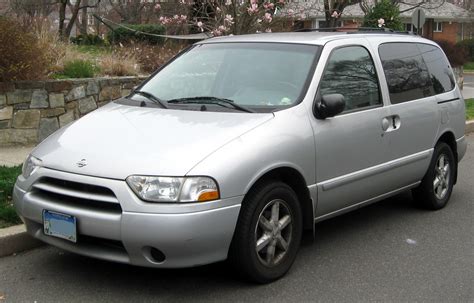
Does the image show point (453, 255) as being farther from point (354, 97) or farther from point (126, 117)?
point (126, 117)

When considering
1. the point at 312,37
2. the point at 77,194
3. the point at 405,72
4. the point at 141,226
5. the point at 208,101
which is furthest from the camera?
the point at 405,72

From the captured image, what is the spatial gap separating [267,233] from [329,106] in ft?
3.54

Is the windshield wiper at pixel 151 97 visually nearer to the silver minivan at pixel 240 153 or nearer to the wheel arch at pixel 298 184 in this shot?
the silver minivan at pixel 240 153

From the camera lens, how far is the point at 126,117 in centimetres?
465

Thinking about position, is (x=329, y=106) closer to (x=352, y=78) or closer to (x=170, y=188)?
(x=352, y=78)

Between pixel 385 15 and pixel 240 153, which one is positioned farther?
pixel 385 15

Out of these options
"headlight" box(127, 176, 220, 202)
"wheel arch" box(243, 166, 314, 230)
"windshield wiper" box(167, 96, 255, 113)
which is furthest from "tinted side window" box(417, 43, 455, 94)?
"headlight" box(127, 176, 220, 202)

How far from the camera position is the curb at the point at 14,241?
4789 mm

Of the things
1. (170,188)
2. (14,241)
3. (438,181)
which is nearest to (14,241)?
(14,241)

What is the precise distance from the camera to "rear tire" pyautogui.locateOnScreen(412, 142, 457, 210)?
616 cm

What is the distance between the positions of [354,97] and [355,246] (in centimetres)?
126

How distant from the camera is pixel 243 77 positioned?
495cm

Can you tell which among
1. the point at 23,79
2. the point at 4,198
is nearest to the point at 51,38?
the point at 23,79

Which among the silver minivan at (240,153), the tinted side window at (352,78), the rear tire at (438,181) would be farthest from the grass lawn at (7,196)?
the rear tire at (438,181)
